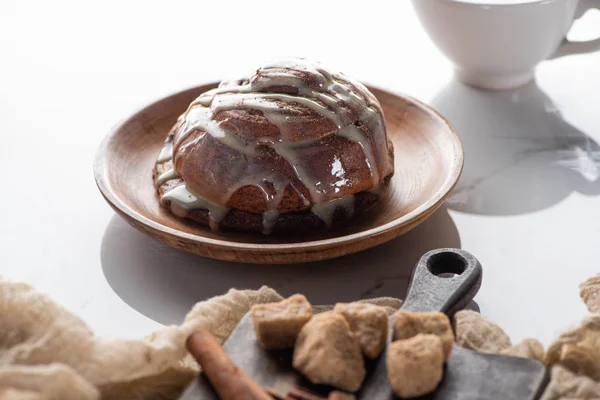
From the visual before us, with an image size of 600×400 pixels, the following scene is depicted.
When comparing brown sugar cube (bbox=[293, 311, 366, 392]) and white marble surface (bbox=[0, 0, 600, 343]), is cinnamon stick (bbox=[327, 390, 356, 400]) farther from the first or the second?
white marble surface (bbox=[0, 0, 600, 343])

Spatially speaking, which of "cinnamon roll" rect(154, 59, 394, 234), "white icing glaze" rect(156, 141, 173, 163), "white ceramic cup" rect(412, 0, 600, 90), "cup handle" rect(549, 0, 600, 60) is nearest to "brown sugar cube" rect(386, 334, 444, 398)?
"cinnamon roll" rect(154, 59, 394, 234)

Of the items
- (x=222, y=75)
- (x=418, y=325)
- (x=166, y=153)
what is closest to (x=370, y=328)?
(x=418, y=325)

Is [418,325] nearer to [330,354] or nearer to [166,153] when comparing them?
[330,354]

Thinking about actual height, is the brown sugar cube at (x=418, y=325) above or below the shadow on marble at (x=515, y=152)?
above

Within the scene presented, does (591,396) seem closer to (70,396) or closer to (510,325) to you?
(510,325)

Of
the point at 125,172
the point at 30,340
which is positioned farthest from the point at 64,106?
the point at 30,340

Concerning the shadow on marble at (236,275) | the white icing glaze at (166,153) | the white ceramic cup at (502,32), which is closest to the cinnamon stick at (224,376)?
the shadow on marble at (236,275)

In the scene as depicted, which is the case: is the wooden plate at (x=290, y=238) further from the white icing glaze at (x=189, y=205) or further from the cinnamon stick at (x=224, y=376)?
the cinnamon stick at (x=224, y=376)
